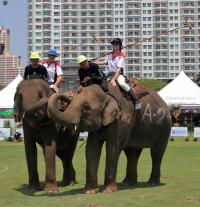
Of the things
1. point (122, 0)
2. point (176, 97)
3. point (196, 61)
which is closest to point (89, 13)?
point (122, 0)

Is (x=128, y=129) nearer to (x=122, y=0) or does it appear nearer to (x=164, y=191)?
(x=164, y=191)

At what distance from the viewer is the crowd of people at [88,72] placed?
1143 cm

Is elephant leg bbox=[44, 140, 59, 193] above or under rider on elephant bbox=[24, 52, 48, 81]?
under

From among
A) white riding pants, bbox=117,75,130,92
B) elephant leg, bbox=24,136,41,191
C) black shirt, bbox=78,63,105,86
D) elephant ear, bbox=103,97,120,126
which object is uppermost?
black shirt, bbox=78,63,105,86

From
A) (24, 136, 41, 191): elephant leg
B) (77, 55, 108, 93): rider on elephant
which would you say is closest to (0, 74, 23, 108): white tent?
(24, 136, 41, 191): elephant leg

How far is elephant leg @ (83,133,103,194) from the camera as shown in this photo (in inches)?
442

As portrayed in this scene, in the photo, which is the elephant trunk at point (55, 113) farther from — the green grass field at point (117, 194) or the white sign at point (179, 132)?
the white sign at point (179, 132)

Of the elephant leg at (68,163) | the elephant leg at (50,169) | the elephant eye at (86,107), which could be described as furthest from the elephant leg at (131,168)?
the elephant eye at (86,107)

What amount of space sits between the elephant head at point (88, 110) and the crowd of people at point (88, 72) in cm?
26

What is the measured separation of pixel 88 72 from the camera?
11555mm

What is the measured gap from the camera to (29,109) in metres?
10.6

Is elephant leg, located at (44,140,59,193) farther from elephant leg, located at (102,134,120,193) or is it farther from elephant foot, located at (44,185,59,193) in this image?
elephant leg, located at (102,134,120,193)

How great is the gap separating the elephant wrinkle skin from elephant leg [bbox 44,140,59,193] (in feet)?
2.66

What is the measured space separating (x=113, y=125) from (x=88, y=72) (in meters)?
1.46
